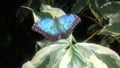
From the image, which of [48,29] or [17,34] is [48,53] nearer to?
[48,29]

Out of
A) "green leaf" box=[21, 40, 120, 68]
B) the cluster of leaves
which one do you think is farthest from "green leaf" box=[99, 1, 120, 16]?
"green leaf" box=[21, 40, 120, 68]

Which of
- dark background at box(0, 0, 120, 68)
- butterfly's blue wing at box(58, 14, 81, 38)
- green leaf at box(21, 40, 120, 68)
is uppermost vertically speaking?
butterfly's blue wing at box(58, 14, 81, 38)

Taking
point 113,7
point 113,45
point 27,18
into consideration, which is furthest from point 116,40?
point 27,18

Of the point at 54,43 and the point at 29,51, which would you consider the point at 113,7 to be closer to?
the point at 54,43

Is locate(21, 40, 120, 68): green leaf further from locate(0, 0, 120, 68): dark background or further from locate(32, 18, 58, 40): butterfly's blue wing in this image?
locate(0, 0, 120, 68): dark background

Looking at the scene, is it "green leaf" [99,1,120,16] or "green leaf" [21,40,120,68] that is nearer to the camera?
"green leaf" [21,40,120,68]

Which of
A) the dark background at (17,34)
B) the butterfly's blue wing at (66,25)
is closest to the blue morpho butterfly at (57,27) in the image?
the butterfly's blue wing at (66,25)

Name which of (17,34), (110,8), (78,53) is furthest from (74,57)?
(17,34)
